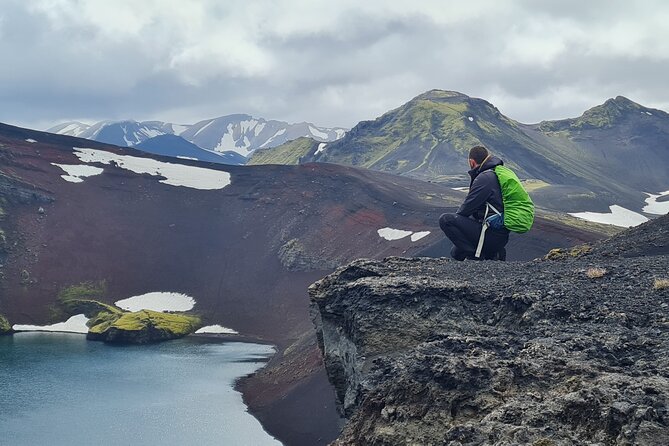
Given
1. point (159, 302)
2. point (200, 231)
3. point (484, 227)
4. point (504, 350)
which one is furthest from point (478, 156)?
point (200, 231)

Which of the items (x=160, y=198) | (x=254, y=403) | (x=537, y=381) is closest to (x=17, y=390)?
(x=254, y=403)

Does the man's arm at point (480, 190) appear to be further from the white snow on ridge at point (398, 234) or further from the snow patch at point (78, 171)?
the snow patch at point (78, 171)

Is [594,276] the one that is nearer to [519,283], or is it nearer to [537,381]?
[519,283]

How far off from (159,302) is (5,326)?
50.7 feet

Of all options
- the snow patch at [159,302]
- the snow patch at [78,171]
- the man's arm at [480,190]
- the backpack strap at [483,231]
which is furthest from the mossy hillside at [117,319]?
the man's arm at [480,190]

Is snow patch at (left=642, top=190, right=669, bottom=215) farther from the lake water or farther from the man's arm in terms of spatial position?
the man's arm

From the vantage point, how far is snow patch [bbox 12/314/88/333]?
213 feet

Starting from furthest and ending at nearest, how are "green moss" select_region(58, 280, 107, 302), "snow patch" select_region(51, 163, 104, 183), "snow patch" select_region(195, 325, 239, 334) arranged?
"snow patch" select_region(51, 163, 104, 183) < "green moss" select_region(58, 280, 107, 302) < "snow patch" select_region(195, 325, 239, 334)

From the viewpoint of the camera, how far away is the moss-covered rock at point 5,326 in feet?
206

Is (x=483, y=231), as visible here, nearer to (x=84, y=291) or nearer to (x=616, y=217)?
(x=84, y=291)

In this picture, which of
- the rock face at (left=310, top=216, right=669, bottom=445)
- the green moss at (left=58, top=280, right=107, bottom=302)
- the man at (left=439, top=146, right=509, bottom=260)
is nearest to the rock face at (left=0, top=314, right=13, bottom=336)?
the green moss at (left=58, top=280, right=107, bottom=302)

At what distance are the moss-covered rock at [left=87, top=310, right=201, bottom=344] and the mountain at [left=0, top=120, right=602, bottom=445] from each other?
4.02 metres

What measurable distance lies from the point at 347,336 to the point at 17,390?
117 feet

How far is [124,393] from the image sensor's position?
1665 inches
